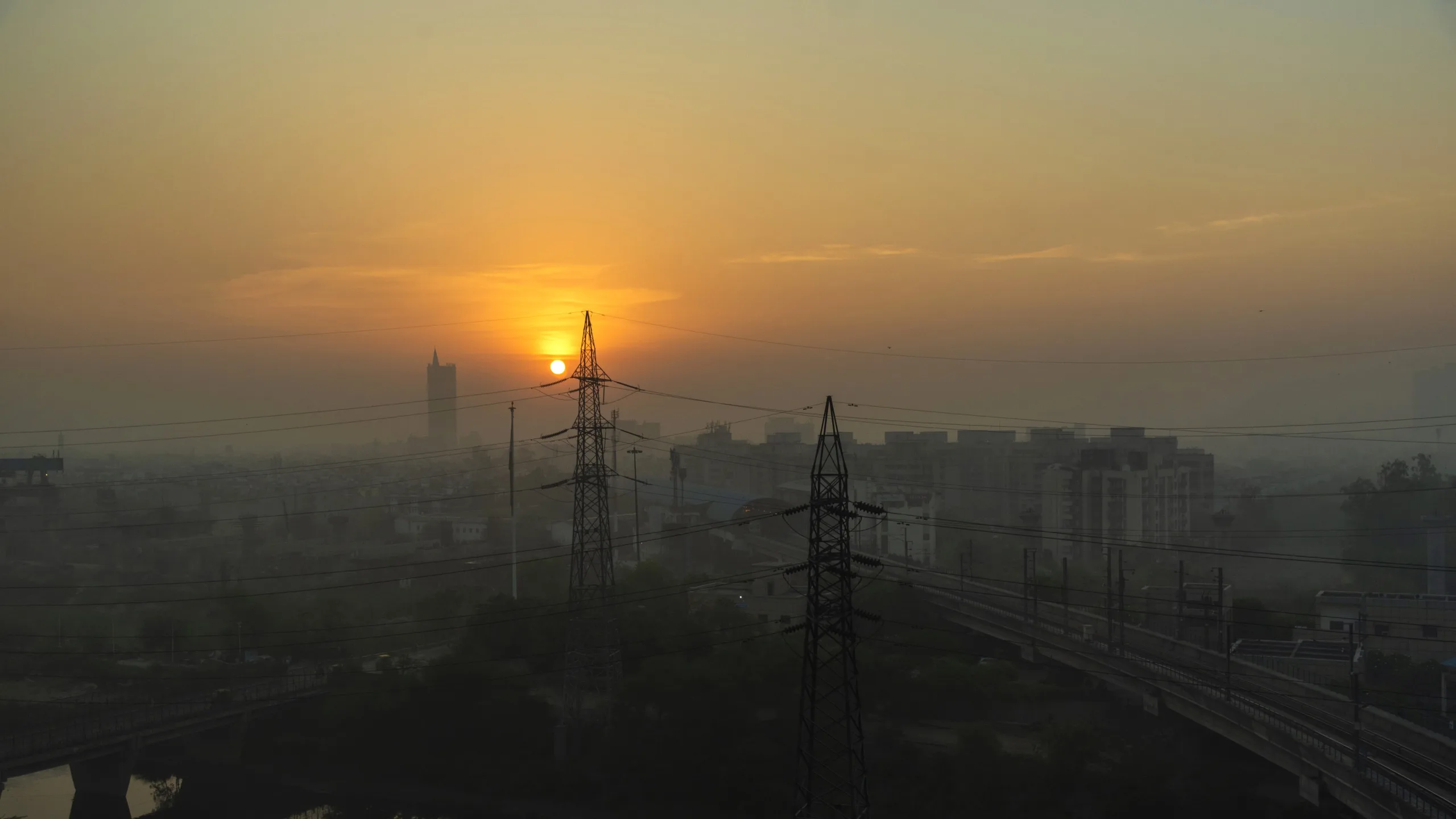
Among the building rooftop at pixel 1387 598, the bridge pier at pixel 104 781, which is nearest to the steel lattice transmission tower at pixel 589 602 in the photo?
the bridge pier at pixel 104 781

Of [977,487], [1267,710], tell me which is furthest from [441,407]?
[1267,710]

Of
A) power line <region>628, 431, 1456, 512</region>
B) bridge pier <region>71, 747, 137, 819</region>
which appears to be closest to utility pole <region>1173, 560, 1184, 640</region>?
power line <region>628, 431, 1456, 512</region>

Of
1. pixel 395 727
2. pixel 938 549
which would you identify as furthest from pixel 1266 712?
pixel 938 549

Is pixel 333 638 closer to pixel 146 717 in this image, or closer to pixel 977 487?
pixel 146 717

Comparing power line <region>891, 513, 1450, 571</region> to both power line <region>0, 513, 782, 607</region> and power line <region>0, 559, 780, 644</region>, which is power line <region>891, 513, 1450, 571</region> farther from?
power line <region>0, 559, 780, 644</region>

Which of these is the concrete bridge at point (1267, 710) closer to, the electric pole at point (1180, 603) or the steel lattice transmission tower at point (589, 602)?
the electric pole at point (1180, 603)

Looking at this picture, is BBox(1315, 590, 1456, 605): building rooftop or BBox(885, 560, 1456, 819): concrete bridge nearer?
BBox(885, 560, 1456, 819): concrete bridge
